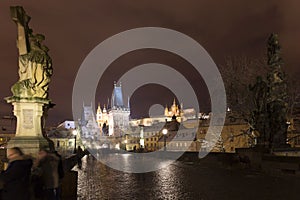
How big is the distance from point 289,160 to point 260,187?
411 cm

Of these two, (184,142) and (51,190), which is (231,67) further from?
(184,142)

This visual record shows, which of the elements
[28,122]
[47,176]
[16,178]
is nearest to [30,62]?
[28,122]

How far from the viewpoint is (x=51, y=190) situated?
23.2ft

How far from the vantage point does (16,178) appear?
549 centimetres

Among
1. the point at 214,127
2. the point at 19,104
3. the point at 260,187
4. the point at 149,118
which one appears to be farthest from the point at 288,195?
the point at 149,118

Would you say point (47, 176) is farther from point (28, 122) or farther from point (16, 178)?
point (28, 122)

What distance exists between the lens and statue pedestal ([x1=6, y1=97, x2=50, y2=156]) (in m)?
11.9

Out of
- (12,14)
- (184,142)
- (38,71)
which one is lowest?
(184,142)

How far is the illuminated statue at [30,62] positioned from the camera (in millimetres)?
12352

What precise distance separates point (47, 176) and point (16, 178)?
1.58 metres

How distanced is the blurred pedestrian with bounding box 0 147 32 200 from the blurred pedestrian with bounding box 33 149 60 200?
1.27 metres

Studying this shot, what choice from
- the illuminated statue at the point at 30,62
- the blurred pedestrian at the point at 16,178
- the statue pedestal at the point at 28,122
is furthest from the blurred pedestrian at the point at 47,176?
the illuminated statue at the point at 30,62

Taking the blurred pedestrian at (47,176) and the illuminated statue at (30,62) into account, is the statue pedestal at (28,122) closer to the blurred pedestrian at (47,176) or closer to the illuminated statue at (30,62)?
the illuminated statue at (30,62)

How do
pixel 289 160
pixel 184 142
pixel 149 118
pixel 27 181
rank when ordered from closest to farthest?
pixel 27 181, pixel 289 160, pixel 184 142, pixel 149 118
